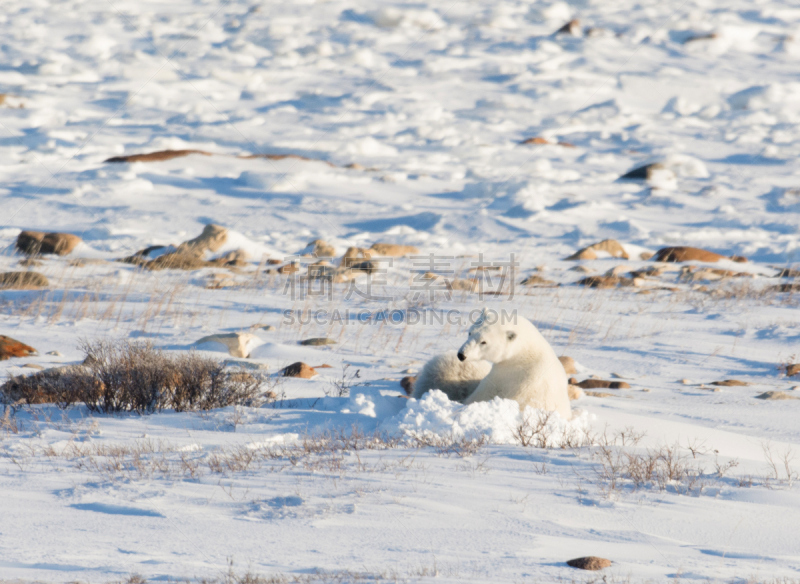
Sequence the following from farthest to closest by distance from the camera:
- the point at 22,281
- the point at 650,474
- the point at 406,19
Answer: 1. the point at 406,19
2. the point at 22,281
3. the point at 650,474

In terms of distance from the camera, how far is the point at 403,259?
610 inches

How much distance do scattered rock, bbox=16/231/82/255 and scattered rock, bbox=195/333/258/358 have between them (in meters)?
9.17

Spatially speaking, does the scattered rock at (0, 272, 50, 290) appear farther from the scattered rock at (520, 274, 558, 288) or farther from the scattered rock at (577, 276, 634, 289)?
the scattered rock at (577, 276, 634, 289)

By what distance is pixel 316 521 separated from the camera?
312cm

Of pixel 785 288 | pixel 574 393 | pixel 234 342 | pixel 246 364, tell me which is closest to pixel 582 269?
pixel 785 288

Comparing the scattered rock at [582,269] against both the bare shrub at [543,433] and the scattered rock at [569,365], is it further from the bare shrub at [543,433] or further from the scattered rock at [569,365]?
the bare shrub at [543,433]

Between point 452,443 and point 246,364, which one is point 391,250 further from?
point 452,443

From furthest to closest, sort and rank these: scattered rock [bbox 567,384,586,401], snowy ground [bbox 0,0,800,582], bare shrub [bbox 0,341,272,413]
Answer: scattered rock [bbox 567,384,586,401]
bare shrub [bbox 0,341,272,413]
snowy ground [bbox 0,0,800,582]

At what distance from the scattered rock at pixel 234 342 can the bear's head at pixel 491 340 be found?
3471mm

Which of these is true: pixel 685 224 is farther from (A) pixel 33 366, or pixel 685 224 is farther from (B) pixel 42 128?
(B) pixel 42 128

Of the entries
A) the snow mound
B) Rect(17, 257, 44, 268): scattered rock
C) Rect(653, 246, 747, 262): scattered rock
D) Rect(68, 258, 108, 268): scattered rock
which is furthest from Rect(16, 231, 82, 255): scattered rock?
the snow mound

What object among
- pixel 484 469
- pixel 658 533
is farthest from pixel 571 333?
pixel 658 533

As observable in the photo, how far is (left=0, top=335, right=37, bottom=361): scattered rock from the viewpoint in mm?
7718

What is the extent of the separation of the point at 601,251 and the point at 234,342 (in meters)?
10.2
